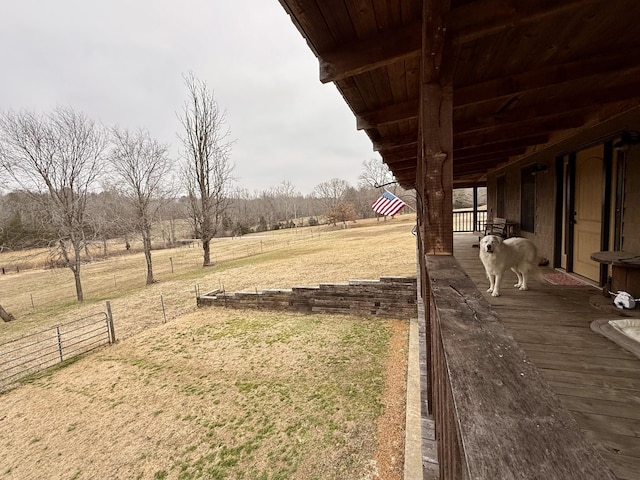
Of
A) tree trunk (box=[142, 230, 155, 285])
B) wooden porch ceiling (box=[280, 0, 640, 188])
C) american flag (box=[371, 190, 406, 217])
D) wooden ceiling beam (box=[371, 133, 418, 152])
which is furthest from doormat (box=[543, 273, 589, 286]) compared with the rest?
tree trunk (box=[142, 230, 155, 285])

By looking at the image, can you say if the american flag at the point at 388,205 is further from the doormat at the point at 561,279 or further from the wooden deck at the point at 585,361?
the wooden deck at the point at 585,361

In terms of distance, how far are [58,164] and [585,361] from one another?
16324mm

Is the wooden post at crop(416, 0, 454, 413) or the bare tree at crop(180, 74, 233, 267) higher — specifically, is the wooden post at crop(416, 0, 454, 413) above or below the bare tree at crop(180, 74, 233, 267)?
below

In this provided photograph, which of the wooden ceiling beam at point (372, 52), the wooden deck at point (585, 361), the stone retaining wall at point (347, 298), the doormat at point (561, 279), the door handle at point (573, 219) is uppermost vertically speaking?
the wooden ceiling beam at point (372, 52)

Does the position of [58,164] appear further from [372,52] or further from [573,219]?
[573,219]

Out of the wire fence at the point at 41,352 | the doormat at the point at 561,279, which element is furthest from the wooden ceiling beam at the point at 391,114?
the wire fence at the point at 41,352

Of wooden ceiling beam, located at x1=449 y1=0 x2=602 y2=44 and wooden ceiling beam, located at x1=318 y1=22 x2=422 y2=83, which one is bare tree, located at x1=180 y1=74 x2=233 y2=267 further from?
wooden ceiling beam, located at x1=449 y1=0 x2=602 y2=44

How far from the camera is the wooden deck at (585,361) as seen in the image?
150 centimetres

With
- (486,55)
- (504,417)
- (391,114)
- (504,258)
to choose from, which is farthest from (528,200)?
(504,417)

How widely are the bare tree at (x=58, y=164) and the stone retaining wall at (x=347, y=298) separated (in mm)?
7934

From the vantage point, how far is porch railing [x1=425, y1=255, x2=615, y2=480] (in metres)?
0.41

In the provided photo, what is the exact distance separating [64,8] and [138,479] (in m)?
17.3

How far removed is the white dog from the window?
223cm

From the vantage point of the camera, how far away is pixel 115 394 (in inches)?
195
